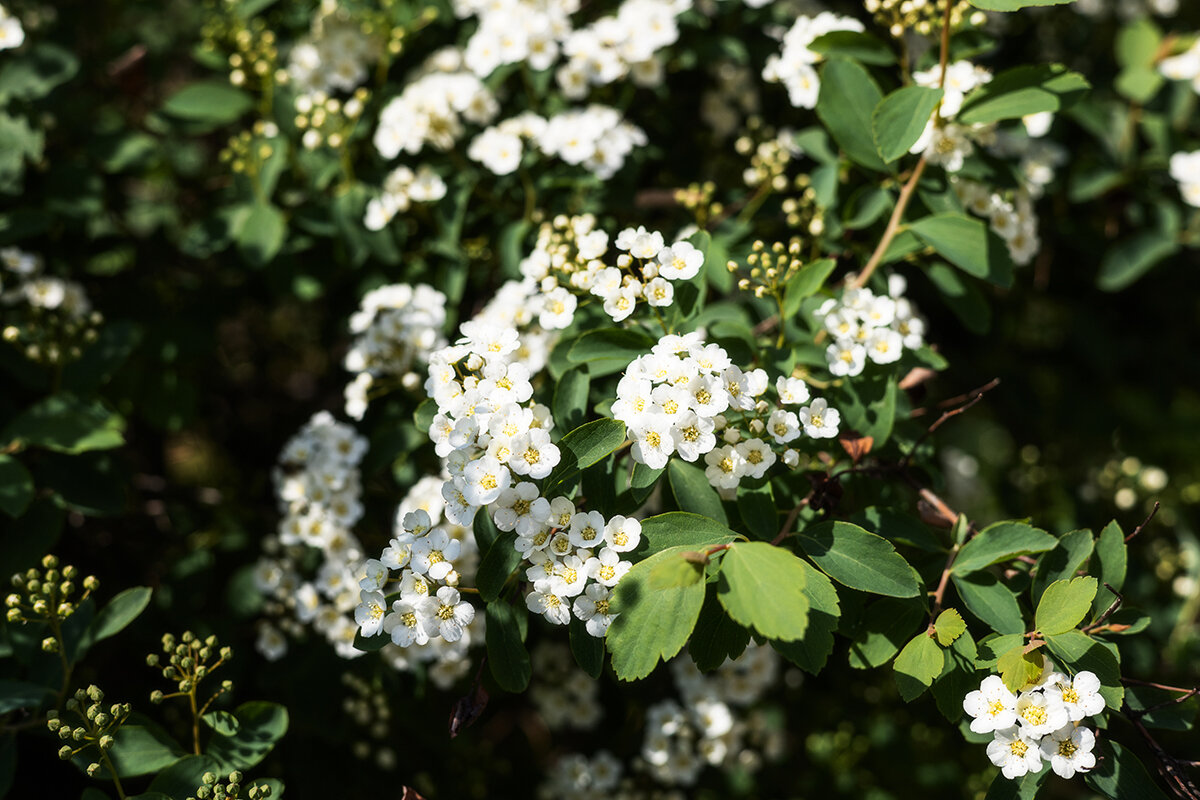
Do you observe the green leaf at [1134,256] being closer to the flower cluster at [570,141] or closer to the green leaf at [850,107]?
the green leaf at [850,107]

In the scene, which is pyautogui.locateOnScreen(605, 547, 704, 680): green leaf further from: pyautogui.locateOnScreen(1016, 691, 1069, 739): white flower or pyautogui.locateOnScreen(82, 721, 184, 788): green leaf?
pyautogui.locateOnScreen(82, 721, 184, 788): green leaf

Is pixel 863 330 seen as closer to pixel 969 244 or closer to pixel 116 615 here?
pixel 969 244

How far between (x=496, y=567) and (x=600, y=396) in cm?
55

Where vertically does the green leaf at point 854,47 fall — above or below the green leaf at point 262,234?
above

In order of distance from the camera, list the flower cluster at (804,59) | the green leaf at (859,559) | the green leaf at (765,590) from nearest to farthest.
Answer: the green leaf at (765,590) < the green leaf at (859,559) < the flower cluster at (804,59)

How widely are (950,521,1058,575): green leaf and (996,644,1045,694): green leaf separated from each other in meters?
0.22

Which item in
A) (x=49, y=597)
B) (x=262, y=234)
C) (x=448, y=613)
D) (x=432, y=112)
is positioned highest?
(x=432, y=112)

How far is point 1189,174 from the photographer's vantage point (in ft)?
9.46

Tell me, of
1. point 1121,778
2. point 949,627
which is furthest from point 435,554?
point 1121,778

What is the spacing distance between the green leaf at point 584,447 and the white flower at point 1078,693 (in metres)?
0.93

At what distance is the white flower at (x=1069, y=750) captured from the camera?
159cm

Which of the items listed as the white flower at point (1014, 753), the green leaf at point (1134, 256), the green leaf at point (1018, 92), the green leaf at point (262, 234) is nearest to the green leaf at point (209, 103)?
the green leaf at point (262, 234)

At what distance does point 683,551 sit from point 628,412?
0.29 m

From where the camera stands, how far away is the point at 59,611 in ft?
6.41
